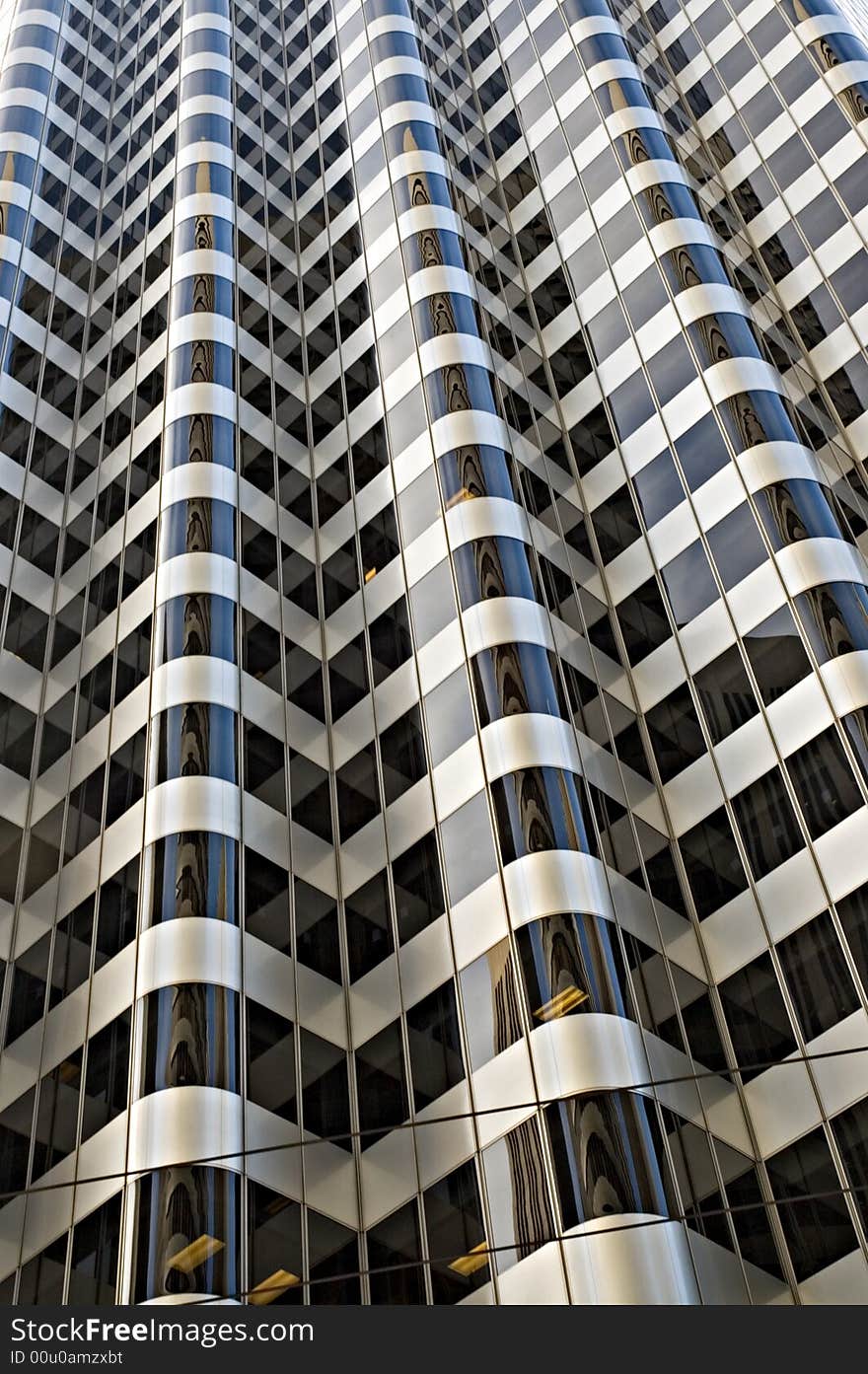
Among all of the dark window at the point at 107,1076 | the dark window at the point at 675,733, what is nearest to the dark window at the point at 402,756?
the dark window at the point at 675,733

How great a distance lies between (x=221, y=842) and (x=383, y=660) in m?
7.88

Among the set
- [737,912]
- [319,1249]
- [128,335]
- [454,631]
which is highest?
[128,335]

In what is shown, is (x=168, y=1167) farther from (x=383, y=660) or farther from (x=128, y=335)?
(x=128, y=335)

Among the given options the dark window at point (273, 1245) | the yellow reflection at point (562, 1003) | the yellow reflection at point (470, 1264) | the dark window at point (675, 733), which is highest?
the dark window at point (675, 733)

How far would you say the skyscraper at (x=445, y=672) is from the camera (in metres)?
28.1

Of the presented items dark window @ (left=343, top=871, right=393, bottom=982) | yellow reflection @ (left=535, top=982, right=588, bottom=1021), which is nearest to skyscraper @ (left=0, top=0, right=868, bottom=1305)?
yellow reflection @ (left=535, top=982, right=588, bottom=1021)

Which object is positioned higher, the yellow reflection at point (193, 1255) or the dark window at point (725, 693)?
the dark window at point (725, 693)

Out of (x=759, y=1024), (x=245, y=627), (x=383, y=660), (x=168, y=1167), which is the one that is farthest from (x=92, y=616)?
(x=759, y=1024)

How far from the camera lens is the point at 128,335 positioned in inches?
1937

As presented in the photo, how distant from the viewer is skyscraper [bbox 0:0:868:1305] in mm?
28062

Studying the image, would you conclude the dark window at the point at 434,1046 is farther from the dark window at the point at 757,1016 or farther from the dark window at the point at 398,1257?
the dark window at the point at 757,1016

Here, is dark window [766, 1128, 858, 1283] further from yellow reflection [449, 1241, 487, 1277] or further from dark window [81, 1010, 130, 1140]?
dark window [81, 1010, 130, 1140]

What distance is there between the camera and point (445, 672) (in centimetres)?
3544

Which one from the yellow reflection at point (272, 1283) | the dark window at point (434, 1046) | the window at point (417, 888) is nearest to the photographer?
the yellow reflection at point (272, 1283)
